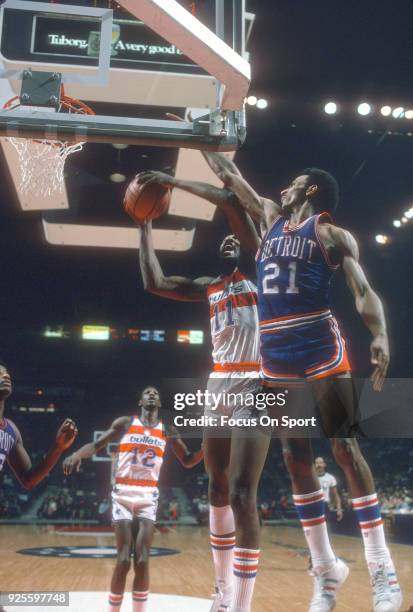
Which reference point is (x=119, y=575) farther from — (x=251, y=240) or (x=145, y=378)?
(x=145, y=378)

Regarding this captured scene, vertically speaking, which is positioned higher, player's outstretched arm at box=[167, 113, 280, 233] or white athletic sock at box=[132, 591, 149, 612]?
player's outstretched arm at box=[167, 113, 280, 233]

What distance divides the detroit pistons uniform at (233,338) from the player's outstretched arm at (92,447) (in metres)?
1.21

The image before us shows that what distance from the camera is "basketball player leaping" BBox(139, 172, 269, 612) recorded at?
2805 mm

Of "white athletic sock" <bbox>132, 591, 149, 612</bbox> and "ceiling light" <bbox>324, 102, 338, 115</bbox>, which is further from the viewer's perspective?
"ceiling light" <bbox>324, 102, 338, 115</bbox>

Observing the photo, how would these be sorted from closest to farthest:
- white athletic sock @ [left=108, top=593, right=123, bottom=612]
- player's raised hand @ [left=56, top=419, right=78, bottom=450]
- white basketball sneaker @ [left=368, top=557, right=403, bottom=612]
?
white basketball sneaker @ [left=368, top=557, right=403, bottom=612], player's raised hand @ [left=56, top=419, right=78, bottom=450], white athletic sock @ [left=108, top=593, right=123, bottom=612]

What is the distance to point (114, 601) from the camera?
14.1ft

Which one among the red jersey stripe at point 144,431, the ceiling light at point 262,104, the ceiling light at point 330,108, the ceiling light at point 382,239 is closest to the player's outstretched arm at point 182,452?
the red jersey stripe at point 144,431

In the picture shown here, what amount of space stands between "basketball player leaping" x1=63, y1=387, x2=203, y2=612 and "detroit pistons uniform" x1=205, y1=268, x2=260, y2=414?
1.10m

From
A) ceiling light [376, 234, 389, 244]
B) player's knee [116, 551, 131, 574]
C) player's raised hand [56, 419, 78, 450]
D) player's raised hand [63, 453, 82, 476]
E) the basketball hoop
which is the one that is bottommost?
player's knee [116, 551, 131, 574]

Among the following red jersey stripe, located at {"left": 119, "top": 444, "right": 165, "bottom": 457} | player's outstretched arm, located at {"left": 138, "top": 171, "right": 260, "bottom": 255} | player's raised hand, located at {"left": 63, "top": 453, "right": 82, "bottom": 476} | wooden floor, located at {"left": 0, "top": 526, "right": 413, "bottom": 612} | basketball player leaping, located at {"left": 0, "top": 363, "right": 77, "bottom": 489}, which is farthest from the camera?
wooden floor, located at {"left": 0, "top": 526, "right": 413, "bottom": 612}

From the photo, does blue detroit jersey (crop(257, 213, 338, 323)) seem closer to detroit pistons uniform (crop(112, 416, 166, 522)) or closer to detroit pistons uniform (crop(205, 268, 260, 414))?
detroit pistons uniform (crop(205, 268, 260, 414))

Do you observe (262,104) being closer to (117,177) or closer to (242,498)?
(117,177)

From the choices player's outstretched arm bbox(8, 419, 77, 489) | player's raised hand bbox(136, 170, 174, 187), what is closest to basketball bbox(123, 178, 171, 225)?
player's raised hand bbox(136, 170, 174, 187)

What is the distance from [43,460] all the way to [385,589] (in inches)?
90.0
